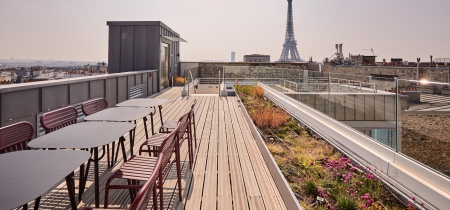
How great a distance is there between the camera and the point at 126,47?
51.4 ft

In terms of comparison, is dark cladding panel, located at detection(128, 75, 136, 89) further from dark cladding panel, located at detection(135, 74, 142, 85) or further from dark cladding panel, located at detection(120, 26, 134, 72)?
dark cladding panel, located at detection(120, 26, 134, 72)

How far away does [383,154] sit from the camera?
4723 millimetres

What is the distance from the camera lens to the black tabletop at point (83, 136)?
270 centimetres

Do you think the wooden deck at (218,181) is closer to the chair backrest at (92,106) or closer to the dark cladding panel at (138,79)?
the chair backrest at (92,106)

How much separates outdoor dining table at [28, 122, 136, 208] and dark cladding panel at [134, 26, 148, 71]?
12.8m

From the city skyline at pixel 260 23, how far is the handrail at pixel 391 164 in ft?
32.7

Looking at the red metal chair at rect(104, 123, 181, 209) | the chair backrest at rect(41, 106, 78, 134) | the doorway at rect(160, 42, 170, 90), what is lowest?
the red metal chair at rect(104, 123, 181, 209)

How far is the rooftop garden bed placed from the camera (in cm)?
363

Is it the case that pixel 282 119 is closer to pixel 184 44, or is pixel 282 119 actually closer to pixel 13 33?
pixel 184 44

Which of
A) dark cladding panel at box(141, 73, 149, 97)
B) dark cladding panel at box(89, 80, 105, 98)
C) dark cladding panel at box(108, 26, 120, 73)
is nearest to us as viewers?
dark cladding panel at box(89, 80, 105, 98)

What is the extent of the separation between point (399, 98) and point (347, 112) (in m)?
1.77

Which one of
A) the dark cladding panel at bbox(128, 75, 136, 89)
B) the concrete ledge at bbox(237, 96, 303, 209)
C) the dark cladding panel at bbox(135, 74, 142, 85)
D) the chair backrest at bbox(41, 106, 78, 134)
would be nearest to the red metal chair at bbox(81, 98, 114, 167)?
the chair backrest at bbox(41, 106, 78, 134)

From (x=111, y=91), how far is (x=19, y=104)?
4.59 m

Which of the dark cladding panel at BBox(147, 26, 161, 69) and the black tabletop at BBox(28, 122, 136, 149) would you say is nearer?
the black tabletop at BBox(28, 122, 136, 149)
